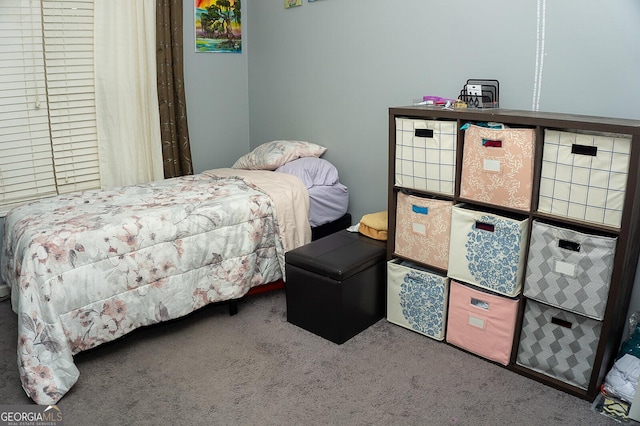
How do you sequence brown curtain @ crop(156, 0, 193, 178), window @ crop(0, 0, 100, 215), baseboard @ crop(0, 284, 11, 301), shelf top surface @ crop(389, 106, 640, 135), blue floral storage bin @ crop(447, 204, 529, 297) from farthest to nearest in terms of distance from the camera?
brown curtain @ crop(156, 0, 193, 178) < baseboard @ crop(0, 284, 11, 301) < window @ crop(0, 0, 100, 215) < blue floral storage bin @ crop(447, 204, 529, 297) < shelf top surface @ crop(389, 106, 640, 135)

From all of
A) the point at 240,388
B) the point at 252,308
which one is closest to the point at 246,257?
the point at 252,308

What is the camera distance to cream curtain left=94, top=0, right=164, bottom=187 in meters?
3.32

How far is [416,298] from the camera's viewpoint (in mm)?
2771

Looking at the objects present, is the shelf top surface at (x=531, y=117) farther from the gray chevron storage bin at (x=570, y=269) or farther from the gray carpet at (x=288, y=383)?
the gray carpet at (x=288, y=383)

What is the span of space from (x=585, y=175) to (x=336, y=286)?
3.95 ft

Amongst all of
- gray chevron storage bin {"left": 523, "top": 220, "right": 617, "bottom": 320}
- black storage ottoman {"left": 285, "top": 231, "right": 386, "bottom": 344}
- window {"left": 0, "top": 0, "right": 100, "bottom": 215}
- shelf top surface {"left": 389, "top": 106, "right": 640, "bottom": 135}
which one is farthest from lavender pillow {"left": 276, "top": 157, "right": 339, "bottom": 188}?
gray chevron storage bin {"left": 523, "top": 220, "right": 617, "bottom": 320}

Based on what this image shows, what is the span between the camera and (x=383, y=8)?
3.15 metres

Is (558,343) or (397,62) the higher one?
(397,62)

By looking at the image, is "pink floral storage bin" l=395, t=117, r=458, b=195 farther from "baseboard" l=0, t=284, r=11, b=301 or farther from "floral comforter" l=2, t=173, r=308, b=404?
"baseboard" l=0, t=284, r=11, b=301

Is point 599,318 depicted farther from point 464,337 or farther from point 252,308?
point 252,308

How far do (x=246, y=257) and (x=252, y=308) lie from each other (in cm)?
33

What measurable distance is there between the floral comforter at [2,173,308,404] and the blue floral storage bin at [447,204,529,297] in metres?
1.04

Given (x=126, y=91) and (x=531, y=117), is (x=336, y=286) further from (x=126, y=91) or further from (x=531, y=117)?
(x=126, y=91)

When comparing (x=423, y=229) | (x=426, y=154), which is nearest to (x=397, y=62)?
(x=426, y=154)
